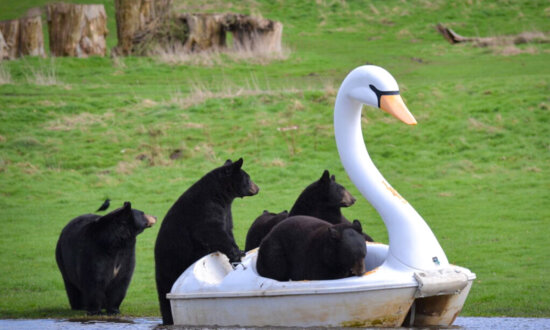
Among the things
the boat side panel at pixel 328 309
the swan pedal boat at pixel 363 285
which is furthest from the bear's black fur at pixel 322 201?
the boat side panel at pixel 328 309

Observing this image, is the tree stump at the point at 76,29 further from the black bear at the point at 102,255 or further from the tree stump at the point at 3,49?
the black bear at the point at 102,255

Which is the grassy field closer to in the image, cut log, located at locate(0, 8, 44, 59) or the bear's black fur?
the bear's black fur

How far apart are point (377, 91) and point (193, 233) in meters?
2.53

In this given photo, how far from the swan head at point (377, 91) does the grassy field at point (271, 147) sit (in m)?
3.91

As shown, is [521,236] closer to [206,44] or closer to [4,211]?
[4,211]

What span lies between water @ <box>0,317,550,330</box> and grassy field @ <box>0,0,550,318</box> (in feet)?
3.17

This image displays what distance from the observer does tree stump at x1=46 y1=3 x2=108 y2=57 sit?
127ft

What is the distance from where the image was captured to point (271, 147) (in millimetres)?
25016

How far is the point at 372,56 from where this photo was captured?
38.0 metres

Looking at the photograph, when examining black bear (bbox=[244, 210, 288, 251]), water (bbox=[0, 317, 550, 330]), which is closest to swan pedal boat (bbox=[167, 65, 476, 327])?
water (bbox=[0, 317, 550, 330])

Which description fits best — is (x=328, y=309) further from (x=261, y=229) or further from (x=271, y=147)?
(x=271, y=147)

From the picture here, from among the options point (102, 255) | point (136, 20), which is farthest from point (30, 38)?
point (102, 255)

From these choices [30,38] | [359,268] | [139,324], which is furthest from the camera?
[30,38]

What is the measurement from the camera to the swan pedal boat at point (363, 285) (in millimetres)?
8016
